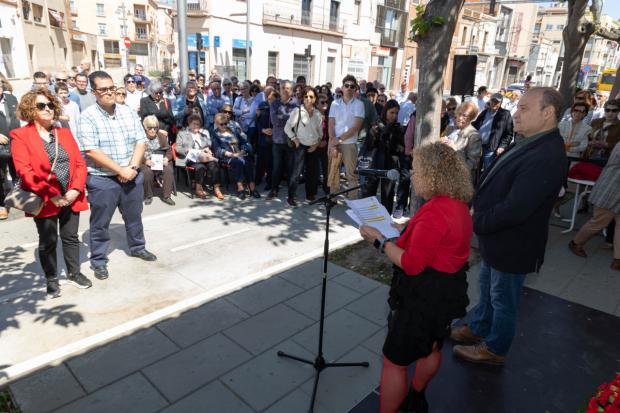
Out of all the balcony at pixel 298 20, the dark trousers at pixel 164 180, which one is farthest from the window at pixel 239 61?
the dark trousers at pixel 164 180

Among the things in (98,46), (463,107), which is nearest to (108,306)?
(463,107)

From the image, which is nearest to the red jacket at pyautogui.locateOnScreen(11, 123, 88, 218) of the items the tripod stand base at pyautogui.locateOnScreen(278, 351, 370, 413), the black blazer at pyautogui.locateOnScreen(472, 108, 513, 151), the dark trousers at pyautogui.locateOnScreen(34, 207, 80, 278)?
the dark trousers at pyautogui.locateOnScreen(34, 207, 80, 278)

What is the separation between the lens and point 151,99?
25.6 ft

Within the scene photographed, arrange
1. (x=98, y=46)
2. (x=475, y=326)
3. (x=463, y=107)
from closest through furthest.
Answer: (x=475, y=326), (x=463, y=107), (x=98, y=46)

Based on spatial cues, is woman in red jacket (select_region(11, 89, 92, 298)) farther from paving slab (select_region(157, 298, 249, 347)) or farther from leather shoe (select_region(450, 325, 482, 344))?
leather shoe (select_region(450, 325, 482, 344))

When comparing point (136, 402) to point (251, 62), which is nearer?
point (136, 402)

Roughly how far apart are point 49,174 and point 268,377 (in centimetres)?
280

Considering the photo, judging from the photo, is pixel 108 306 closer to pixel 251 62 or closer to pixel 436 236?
pixel 436 236

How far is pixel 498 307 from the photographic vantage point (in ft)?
10.3

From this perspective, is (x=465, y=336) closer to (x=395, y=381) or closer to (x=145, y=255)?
(x=395, y=381)

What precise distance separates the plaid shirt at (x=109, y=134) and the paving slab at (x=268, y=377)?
→ 8.67 ft

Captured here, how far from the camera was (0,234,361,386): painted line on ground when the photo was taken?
3184 millimetres

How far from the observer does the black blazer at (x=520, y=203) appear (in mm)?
2734

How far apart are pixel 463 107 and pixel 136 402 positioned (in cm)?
499
